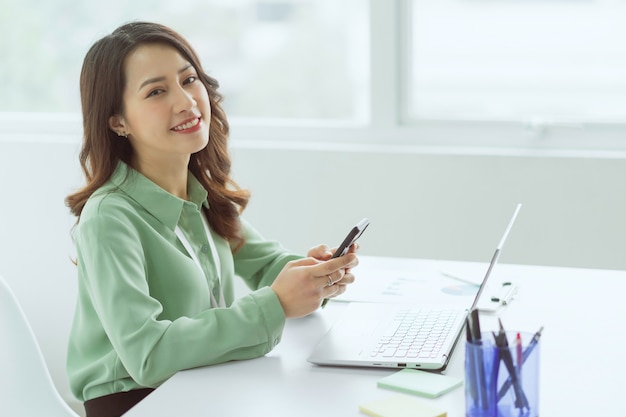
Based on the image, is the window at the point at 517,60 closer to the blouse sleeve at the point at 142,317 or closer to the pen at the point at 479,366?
the blouse sleeve at the point at 142,317

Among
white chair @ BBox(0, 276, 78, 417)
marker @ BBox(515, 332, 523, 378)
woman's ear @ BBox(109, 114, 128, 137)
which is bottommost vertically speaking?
white chair @ BBox(0, 276, 78, 417)

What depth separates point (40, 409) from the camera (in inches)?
61.2

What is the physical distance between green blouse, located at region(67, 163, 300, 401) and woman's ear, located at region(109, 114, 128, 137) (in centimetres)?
7

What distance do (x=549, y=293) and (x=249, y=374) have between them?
725 mm

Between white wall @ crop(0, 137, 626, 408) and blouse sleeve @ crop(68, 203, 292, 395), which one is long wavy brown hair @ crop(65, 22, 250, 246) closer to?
blouse sleeve @ crop(68, 203, 292, 395)

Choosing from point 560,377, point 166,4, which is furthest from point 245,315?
point 166,4

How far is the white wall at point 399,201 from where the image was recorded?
264 centimetres

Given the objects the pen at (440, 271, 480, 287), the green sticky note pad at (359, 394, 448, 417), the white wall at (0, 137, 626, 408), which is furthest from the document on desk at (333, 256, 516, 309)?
the white wall at (0, 137, 626, 408)

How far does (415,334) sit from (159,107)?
65cm

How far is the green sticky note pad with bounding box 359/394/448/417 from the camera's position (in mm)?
1223

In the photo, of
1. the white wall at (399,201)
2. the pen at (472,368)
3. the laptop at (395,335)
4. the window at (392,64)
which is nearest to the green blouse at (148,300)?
the laptop at (395,335)

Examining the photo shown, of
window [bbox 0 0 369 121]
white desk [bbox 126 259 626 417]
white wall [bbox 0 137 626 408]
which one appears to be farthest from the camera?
window [bbox 0 0 369 121]

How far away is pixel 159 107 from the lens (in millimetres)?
1724

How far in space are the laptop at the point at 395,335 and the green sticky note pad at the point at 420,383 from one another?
0.03 m
